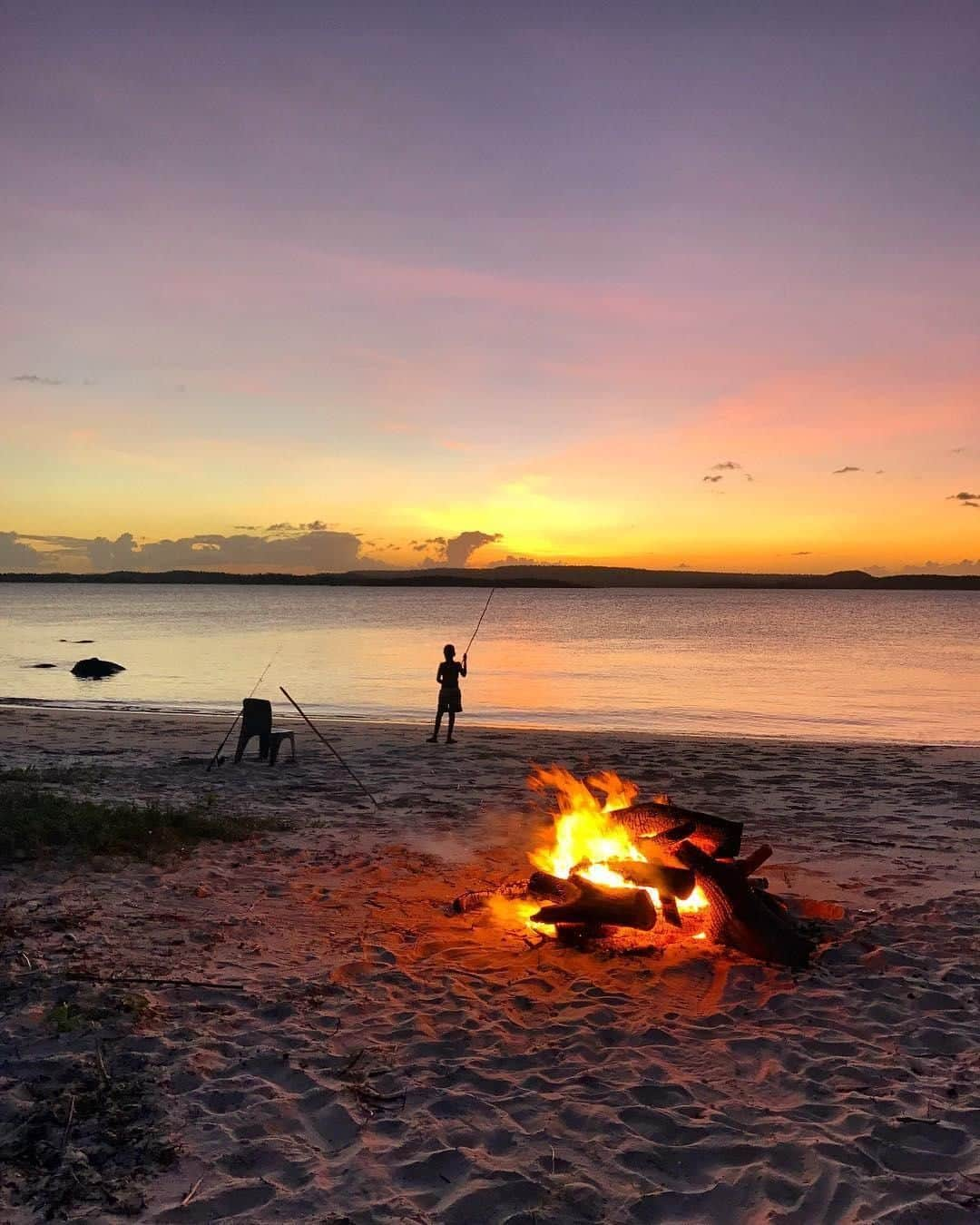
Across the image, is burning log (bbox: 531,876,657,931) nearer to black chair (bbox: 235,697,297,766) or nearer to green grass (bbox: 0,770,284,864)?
green grass (bbox: 0,770,284,864)

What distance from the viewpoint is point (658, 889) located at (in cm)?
728

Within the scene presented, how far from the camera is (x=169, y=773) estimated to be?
14188 mm

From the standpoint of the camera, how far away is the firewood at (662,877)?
7.18 meters

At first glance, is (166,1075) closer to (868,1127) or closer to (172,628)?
(868,1127)

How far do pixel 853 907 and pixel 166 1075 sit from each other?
601cm

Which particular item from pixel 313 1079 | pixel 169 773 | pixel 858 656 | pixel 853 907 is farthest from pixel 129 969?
pixel 858 656

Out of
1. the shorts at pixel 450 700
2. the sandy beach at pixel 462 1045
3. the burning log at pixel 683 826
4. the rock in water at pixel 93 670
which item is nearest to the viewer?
the sandy beach at pixel 462 1045

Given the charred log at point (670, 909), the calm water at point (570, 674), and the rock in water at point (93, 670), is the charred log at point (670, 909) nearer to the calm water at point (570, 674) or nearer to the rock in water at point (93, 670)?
the calm water at point (570, 674)

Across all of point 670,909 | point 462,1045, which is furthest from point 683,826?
point 462,1045

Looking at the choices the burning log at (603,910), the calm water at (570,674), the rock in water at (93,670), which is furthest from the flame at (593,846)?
the rock in water at (93,670)

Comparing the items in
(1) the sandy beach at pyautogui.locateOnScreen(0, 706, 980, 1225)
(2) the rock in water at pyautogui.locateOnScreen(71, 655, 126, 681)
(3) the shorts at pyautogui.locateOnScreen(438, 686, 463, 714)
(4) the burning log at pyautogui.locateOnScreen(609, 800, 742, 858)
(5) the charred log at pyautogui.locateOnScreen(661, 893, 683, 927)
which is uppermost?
(4) the burning log at pyautogui.locateOnScreen(609, 800, 742, 858)

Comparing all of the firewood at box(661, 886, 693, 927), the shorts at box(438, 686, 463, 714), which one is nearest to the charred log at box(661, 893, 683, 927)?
the firewood at box(661, 886, 693, 927)

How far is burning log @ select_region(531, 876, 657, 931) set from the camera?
A: 23.2ft

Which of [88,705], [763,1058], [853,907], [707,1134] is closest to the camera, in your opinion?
[707,1134]
